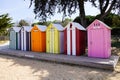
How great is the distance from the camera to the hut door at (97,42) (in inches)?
368

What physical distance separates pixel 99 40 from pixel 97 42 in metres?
0.17

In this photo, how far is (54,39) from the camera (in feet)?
37.9

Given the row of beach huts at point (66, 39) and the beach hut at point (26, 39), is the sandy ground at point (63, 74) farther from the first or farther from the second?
the beach hut at point (26, 39)

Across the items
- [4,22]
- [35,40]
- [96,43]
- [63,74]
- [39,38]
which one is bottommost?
[63,74]

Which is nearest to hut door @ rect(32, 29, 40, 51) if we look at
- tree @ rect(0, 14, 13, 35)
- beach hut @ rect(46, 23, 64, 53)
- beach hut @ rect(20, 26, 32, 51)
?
beach hut @ rect(20, 26, 32, 51)

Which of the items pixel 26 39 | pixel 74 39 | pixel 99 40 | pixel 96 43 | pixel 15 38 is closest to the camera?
pixel 99 40

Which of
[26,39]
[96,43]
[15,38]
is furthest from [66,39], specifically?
[15,38]

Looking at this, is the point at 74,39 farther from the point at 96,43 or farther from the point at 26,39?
the point at 26,39

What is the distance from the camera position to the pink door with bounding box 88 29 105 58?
9.34 meters

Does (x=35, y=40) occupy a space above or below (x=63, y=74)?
above

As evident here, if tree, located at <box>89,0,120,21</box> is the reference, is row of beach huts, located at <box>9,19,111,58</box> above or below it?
below

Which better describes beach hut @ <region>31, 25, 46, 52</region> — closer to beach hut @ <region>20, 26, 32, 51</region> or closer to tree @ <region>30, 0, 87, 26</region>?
beach hut @ <region>20, 26, 32, 51</region>

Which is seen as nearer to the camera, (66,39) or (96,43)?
(96,43)

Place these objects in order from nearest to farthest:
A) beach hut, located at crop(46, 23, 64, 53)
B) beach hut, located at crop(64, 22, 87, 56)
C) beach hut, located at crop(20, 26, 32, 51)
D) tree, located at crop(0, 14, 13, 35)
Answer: beach hut, located at crop(64, 22, 87, 56) < beach hut, located at crop(46, 23, 64, 53) < beach hut, located at crop(20, 26, 32, 51) < tree, located at crop(0, 14, 13, 35)
